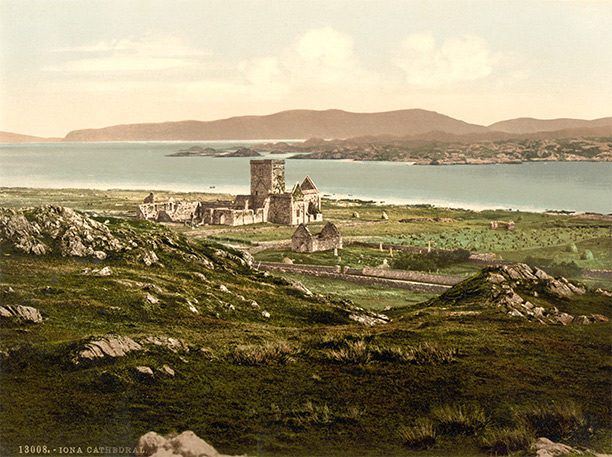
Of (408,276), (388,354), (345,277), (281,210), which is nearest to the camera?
(388,354)

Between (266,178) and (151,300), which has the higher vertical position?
(266,178)

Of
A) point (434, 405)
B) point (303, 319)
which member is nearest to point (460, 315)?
point (303, 319)

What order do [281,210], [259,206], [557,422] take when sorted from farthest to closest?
[281,210] < [259,206] < [557,422]

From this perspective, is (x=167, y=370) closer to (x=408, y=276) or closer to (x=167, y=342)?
(x=167, y=342)

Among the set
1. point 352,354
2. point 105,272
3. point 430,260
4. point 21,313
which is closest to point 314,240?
point 430,260

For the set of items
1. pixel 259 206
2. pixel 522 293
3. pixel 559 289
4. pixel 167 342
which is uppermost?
pixel 259 206

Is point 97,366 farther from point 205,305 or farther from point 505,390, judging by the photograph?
point 505,390

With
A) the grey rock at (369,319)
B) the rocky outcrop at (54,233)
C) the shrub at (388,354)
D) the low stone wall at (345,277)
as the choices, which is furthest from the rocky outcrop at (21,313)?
the low stone wall at (345,277)
